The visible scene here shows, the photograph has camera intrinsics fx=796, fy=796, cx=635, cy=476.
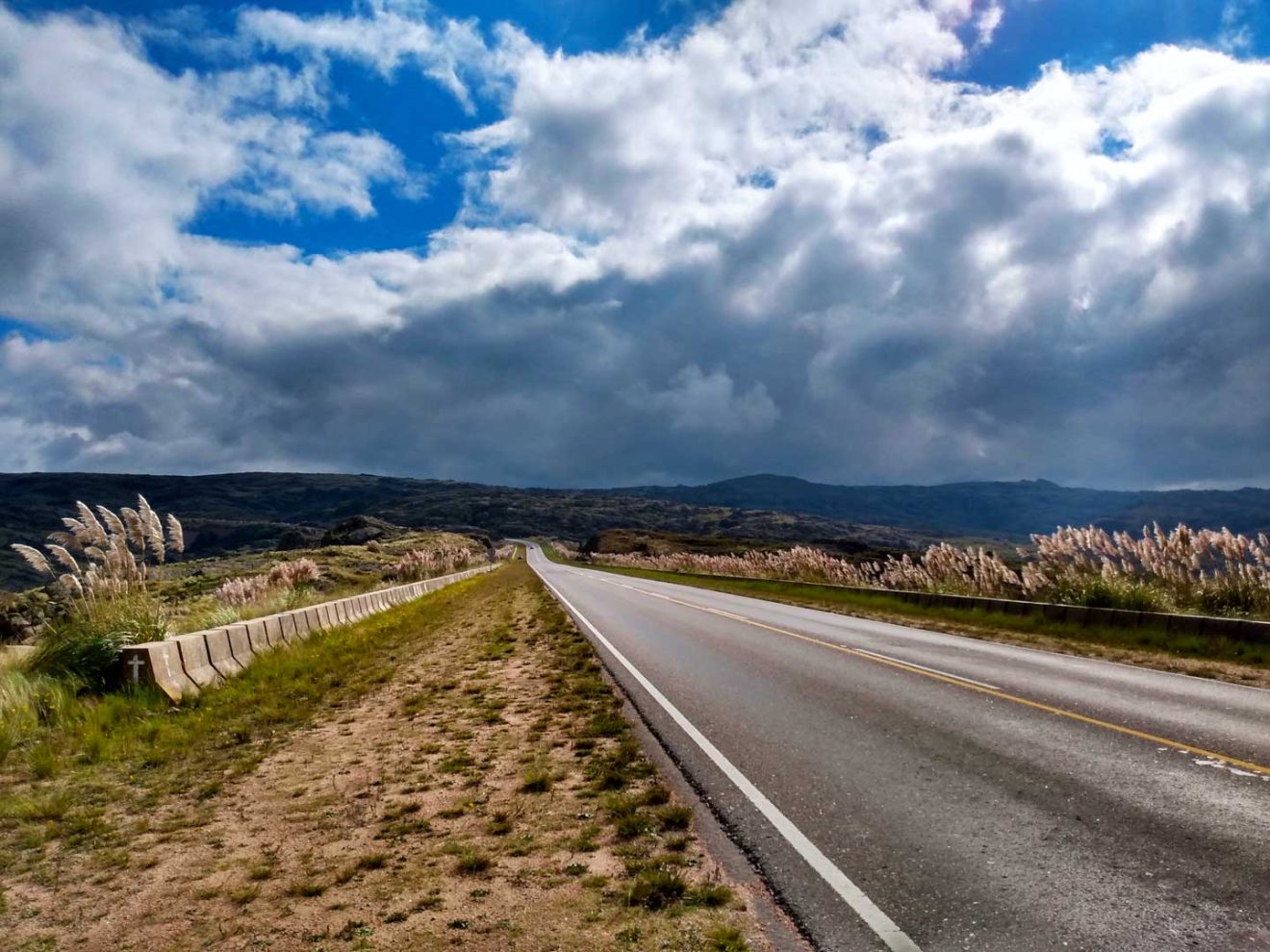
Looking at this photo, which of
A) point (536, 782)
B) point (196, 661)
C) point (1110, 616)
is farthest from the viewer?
point (1110, 616)

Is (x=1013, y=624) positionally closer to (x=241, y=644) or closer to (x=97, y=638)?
(x=241, y=644)

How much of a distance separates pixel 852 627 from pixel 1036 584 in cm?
519

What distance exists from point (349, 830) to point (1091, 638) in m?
15.2

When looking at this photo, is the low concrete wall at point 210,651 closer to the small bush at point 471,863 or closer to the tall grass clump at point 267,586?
the tall grass clump at point 267,586

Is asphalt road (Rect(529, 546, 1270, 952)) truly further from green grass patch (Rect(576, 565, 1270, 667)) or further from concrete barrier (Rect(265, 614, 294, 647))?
concrete barrier (Rect(265, 614, 294, 647))

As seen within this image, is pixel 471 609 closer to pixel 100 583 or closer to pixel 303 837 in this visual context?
pixel 100 583

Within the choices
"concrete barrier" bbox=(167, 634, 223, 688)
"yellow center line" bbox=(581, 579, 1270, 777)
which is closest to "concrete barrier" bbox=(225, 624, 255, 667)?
"concrete barrier" bbox=(167, 634, 223, 688)

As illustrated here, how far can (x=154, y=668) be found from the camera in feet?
30.8

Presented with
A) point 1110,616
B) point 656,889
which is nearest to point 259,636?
point 656,889

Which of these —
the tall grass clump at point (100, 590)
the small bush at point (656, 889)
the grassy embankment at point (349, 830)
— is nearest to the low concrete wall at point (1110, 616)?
the grassy embankment at point (349, 830)

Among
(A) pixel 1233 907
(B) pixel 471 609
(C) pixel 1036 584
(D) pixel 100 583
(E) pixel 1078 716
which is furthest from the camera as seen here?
(B) pixel 471 609

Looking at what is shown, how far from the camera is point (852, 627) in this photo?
60.2 ft

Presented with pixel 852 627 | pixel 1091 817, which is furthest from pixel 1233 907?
pixel 852 627

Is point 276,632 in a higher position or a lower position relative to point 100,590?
lower
